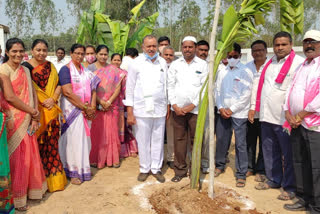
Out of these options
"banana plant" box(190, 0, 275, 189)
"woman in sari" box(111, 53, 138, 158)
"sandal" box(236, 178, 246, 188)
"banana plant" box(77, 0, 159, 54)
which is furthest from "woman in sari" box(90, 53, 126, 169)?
"banana plant" box(77, 0, 159, 54)

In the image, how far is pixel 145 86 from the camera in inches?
163

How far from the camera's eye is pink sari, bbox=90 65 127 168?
4941 millimetres

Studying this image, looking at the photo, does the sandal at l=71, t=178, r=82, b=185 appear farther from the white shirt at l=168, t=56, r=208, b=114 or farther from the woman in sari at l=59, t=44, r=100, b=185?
the white shirt at l=168, t=56, r=208, b=114

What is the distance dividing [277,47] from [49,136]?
344cm

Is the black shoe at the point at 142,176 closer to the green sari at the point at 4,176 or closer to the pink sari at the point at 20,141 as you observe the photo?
the pink sari at the point at 20,141

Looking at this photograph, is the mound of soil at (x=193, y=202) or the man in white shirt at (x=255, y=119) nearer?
the mound of soil at (x=193, y=202)

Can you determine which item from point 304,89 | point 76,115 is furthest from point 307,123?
point 76,115

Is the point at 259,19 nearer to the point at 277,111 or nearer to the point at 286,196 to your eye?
the point at 277,111

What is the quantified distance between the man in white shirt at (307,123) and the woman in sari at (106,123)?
289 cm

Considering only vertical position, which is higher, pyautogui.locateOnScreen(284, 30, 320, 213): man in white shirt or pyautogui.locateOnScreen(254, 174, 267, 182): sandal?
pyautogui.locateOnScreen(284, 30, 320, 213): man in white shirt

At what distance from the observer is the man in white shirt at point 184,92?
4195 millimetres

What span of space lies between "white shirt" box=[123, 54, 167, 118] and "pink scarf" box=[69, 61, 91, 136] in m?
0.63

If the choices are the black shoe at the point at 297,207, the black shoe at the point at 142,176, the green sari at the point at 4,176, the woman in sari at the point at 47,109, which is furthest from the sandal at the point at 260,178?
the green sari at the point at 4,176

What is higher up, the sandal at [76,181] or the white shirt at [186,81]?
the white shirt at [186,81]
